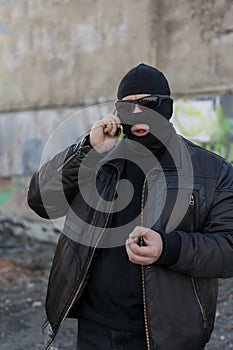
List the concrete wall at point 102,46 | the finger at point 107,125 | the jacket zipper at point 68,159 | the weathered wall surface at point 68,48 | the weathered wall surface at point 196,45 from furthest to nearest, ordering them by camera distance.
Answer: the weathered wall surface at point 68,48 → the concrete wall at point 102,46 → the weathered wall surface at point 196,45 → the jacket zipper at point 68,159 → the finger at point 107,125

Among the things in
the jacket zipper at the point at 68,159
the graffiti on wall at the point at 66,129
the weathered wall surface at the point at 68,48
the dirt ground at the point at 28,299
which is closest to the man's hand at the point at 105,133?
the jacket zipper at the point at 68,159

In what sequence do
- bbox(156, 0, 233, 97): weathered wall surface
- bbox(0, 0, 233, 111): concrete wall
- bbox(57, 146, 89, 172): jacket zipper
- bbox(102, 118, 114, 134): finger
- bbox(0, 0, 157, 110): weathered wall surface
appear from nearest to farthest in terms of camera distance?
bbox(102, 118, 114, 134): finger, bbox(57, 146, 89, 172): jacket zipper, bbox(156, 0, 233, 97): weathered wall surface, bbox(0, 0, 233, 111): concrete wall, bbox(0, 0, 157, 110): weathered wall surface

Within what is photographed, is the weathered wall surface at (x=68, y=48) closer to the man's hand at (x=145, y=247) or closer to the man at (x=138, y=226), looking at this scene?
the man at (x=138, y=226)

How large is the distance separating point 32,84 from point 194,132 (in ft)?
9.85

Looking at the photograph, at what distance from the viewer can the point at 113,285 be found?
1.82 meters

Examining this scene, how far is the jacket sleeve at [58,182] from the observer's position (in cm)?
188

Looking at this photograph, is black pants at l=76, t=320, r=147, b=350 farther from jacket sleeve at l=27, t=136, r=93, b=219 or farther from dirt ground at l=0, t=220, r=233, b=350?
dirt ground at l=0, t=220, r=233, b=350

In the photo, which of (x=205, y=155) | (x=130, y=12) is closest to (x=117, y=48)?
(x=130, y=12)

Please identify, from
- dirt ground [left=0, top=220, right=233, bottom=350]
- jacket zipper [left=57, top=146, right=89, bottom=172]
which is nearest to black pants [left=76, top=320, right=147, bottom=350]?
jacket zipper [left=57, top=146, right=89, bottom=172]

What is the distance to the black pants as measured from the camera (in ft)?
5.89

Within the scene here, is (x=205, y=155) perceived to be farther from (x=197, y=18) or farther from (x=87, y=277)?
(x=197, y=18)

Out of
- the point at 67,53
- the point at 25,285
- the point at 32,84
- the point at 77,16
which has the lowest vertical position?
the point at 25,285

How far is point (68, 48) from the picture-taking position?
6.66 metres

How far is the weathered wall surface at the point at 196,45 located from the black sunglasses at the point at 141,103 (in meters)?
3.48
